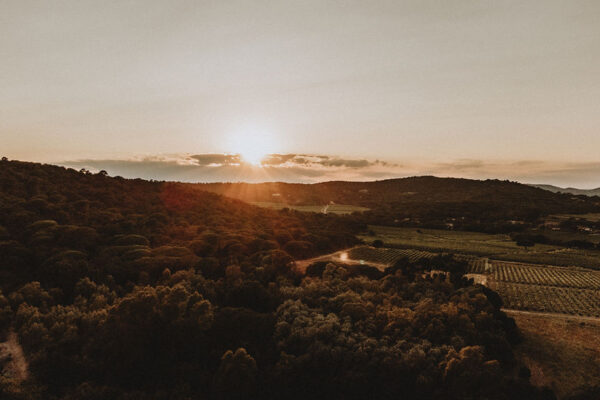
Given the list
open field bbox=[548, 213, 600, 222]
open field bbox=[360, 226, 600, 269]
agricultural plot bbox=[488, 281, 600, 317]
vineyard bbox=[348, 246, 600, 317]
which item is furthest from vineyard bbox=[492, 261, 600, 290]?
open field bbox=[548, 213, 600, 222]

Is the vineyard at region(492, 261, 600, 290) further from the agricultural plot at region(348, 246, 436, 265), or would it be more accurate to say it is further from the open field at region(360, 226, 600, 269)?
the agricultural plot at region(348, 246, 436, 265)

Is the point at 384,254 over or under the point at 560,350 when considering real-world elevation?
under

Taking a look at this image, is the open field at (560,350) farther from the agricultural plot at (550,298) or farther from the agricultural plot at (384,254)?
the agricultural plot at (384,254)

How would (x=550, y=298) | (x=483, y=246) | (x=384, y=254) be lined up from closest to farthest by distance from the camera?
(x=550, y=298) < (x=384, y=254) < (x=483, y=246)

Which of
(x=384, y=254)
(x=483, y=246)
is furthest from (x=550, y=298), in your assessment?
(x=483, y=246)

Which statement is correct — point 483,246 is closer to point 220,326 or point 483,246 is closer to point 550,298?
point 550,298

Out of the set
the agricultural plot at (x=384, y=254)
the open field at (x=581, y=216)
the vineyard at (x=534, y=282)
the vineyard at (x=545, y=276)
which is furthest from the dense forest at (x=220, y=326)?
the open field at (x=581, y=216)
